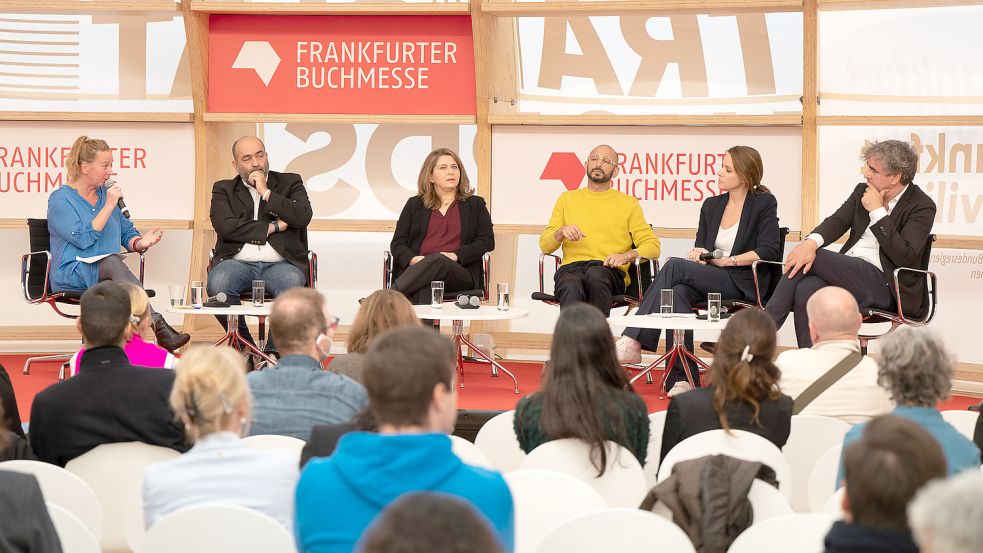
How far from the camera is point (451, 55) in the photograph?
716 cm

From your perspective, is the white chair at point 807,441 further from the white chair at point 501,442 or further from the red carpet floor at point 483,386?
the red carpet floor at point 483,386

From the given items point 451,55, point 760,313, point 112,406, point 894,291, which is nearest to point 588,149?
point 451,55

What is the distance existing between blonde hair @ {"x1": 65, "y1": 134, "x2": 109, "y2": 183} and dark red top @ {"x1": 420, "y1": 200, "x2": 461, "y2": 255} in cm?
182

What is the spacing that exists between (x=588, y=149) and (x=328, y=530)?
18.2ft

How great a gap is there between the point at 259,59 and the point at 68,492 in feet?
17.3

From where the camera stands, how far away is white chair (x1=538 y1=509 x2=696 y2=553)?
1918mm

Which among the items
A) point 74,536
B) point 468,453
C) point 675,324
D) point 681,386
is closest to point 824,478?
point 468,453

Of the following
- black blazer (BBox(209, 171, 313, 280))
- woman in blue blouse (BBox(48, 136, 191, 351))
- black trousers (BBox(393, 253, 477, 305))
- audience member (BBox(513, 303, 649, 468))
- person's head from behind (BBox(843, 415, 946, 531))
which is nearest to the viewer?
person's head from behind (BBox(843, 415, 946, 531))

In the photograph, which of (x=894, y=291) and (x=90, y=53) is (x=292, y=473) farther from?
(x=90, y=53)

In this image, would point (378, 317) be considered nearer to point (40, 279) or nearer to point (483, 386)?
point (483, 386)

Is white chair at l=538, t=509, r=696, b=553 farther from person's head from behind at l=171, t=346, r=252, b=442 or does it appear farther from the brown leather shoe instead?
the brown leather shoe

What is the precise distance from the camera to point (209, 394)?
85.7 inches

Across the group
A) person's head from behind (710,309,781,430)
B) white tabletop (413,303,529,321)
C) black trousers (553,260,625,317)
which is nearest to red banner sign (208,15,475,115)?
black trousers (553,260,625,317)

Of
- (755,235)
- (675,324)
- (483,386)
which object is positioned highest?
(755,235)
